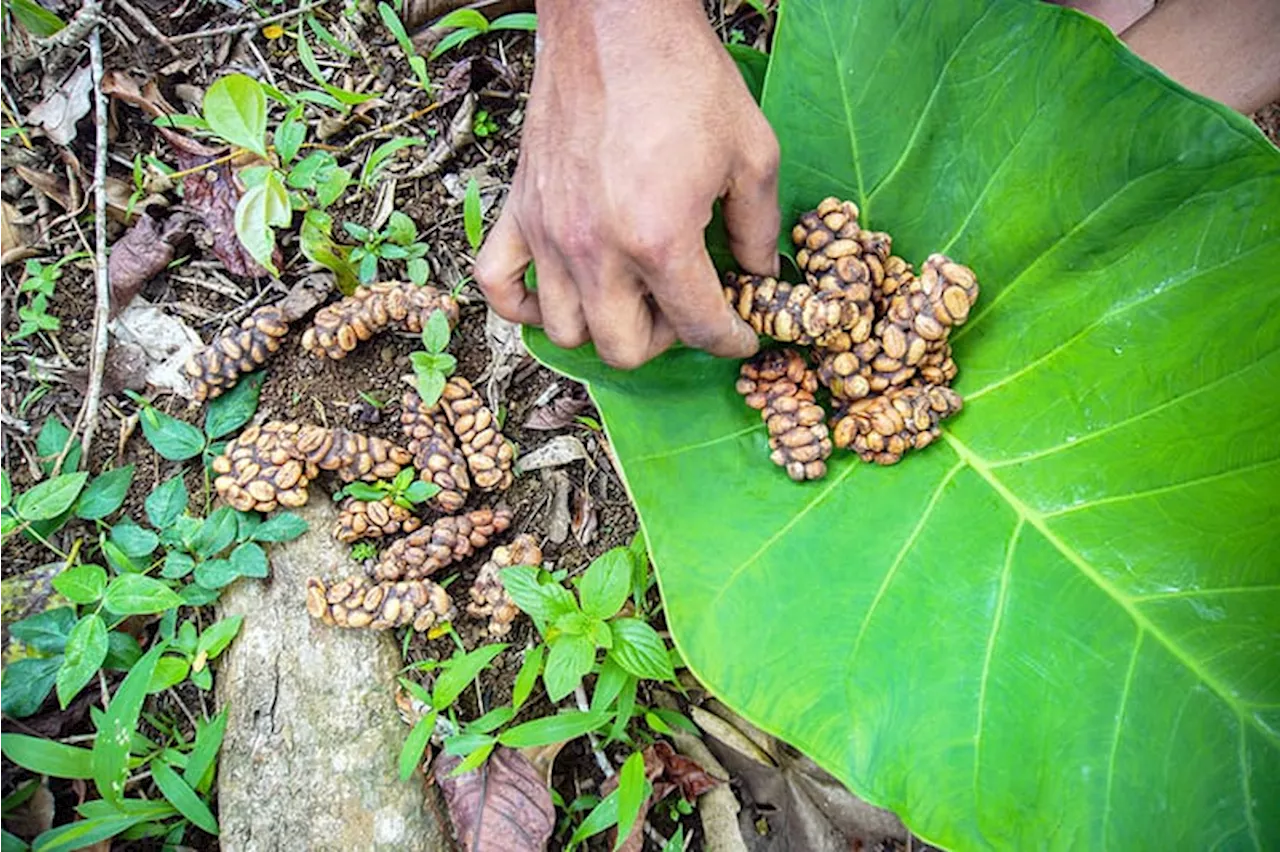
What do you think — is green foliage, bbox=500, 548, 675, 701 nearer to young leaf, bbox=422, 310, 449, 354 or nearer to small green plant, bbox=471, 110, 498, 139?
young leaf, bbox=422, 310, 449, 354

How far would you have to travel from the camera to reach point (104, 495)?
179 cm

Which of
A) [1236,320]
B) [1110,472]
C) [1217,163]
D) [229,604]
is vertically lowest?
[229,604]

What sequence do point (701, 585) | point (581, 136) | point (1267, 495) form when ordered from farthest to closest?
point (701, 585) → point (1267, 495) → point (581, 136)

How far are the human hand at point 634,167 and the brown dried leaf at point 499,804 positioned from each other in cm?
80

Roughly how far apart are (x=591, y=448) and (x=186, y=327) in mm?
837

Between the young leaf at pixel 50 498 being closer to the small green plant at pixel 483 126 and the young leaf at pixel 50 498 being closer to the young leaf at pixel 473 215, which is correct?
the young leaf at pixel 473 215

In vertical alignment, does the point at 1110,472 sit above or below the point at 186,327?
above

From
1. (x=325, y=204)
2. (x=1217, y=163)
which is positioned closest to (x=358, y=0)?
(x=325, y=204)

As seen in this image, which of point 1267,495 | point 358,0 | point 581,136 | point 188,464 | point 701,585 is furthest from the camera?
point 358,0

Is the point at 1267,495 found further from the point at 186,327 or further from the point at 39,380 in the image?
the point at 39,380

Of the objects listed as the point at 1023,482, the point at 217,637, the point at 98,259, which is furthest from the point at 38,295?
the point at 1023,482

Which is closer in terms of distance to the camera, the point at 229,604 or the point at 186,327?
the point at 229,604

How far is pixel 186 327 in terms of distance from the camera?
1958 millimetres

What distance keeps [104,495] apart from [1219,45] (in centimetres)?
210
